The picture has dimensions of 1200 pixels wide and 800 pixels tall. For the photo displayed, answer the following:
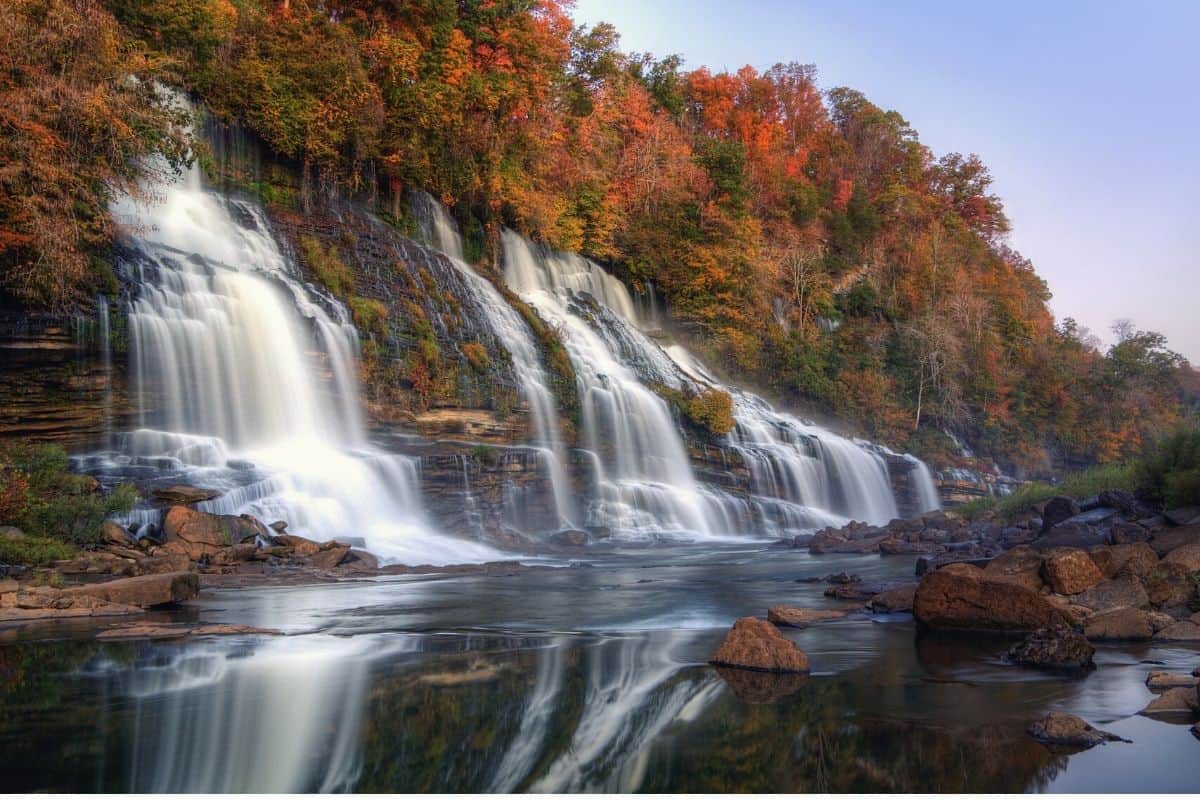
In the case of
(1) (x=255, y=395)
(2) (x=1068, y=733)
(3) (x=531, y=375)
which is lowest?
(2) (x=1068, y=733)

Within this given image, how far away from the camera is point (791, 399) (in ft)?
153

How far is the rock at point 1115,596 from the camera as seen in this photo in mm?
10195

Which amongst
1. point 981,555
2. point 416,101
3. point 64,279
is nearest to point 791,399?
→ point 416,101

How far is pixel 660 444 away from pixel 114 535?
18709 millimetres

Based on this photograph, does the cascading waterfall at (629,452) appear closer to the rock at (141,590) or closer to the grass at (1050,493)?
the grass at (1050,493)

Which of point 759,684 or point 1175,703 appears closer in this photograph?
point 1175,703

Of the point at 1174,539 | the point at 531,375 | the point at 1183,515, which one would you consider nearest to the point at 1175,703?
the point at 1174,539

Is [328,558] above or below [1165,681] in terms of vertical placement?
above

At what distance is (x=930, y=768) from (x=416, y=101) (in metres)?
31.1

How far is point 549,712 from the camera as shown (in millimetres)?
6590

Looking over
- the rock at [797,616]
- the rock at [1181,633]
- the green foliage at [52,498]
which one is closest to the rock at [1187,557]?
the rock at [1181,633]

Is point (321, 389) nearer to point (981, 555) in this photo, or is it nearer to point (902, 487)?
point (981, 555)

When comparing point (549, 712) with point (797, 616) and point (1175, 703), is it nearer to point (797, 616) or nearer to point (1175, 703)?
point (1175, 703)

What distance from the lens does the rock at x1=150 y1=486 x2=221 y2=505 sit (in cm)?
1678
